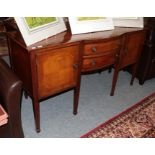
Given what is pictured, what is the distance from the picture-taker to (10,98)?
112 centimetres

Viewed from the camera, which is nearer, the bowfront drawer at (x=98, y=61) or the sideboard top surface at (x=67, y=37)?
the sideboard top surface at (x=67, y=37)

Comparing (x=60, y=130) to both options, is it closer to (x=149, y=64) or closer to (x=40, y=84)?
(x=40, y=84)

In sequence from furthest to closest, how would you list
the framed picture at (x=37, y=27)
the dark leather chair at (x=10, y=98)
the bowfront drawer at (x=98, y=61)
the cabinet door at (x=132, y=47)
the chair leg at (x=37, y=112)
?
the cabinet door at (x=132, y=47), the bowfront drawer at (x=98, y=61), the chair leg at (x=37, y=112), the framed picture at (x=37, y=27), the dark leather chair at (x=10, y=98)

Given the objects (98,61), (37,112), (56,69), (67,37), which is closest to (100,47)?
(98,61)

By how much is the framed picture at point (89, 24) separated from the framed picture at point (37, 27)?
113mm

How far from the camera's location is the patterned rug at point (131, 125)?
1668mm

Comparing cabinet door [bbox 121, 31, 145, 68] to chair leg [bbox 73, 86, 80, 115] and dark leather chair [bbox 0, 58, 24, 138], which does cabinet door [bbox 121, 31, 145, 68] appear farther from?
dark leather chair [bbox 0, 58, 24, 138]

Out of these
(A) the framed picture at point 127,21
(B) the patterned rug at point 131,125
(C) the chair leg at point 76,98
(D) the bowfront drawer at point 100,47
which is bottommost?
(B) the patterned rug at point 131,125

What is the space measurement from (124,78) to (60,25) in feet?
4.21

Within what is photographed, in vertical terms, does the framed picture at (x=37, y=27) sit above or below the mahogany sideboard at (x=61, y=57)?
above

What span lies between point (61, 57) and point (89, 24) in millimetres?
429

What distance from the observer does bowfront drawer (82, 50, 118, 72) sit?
5.31 ft

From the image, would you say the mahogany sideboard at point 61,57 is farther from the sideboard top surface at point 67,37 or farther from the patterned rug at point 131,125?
the patterned rug at point 131,125

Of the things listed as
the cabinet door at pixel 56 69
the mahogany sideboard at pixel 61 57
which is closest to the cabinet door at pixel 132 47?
the mahogany sideboard at pixel 61 57
